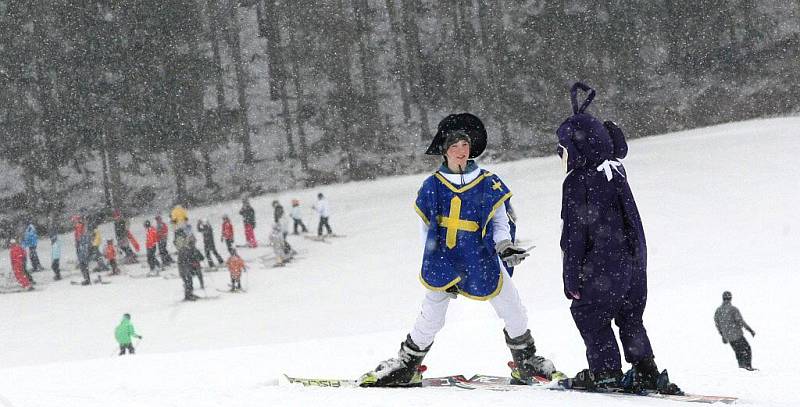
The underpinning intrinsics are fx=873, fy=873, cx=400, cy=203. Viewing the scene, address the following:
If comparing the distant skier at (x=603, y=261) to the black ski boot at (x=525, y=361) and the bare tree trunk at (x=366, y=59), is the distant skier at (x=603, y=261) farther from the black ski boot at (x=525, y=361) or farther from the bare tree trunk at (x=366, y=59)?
the bare tree trunk at (x=366, y=59)

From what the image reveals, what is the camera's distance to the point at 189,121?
3662 cm

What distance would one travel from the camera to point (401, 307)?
1723cm

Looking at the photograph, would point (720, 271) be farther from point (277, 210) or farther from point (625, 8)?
point (625, 8)

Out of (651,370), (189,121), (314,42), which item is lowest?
(651,370)

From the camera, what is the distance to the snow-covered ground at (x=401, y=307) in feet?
16.6

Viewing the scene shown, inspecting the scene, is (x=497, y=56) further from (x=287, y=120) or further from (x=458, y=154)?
(x=458, y=154)

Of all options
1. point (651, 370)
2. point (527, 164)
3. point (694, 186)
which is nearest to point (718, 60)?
point (527, 164)

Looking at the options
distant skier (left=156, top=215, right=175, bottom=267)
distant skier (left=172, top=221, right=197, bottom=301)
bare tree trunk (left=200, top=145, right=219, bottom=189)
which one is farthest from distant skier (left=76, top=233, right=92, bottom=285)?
bare tree trunk (left=200, top=145, right=219, bottom=189)

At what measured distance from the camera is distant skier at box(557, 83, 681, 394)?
4.73m

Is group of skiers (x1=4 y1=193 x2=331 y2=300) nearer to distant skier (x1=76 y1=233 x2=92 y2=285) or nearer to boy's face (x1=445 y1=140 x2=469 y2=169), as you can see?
distant skier (x1=76 y1=233 x2=92 y2=285)

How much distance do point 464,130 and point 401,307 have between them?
479 inches

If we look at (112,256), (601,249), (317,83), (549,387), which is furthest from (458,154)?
(317,83)

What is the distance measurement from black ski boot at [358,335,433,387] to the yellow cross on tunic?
2.24 feet

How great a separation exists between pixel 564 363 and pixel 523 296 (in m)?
8.24
